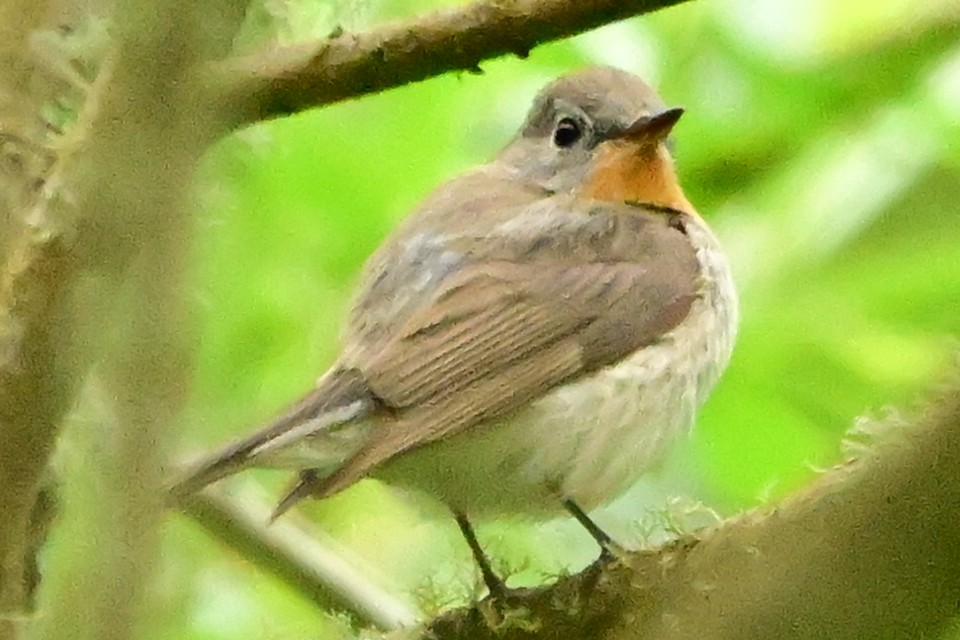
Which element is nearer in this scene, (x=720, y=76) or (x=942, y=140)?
(x=942, y=140)

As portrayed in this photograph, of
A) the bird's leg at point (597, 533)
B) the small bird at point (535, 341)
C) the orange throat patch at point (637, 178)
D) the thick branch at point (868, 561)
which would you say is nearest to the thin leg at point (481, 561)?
the small bird at point (535, 341)

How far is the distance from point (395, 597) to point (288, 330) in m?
0.56

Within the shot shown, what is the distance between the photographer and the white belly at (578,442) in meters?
2.46

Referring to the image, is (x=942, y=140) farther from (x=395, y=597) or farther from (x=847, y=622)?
(x=847, y=622)

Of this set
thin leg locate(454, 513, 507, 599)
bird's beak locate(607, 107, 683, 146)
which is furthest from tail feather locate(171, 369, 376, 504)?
bird's beak locate(607, 107, 683, 146)

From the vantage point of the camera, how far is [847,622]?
0.81 m

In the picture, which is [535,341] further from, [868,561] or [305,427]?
[868,561]

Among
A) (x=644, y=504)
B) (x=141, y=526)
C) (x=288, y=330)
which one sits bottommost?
(x=644, y=504)

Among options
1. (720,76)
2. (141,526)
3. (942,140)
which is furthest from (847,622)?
(720,76)

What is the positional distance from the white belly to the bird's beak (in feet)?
1.25

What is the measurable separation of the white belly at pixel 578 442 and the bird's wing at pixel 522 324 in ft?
0.14

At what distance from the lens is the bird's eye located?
124 inches

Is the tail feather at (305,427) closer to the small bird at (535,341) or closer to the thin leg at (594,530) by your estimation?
the small bird at (535,341)

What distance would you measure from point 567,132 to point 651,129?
1.15 ft
